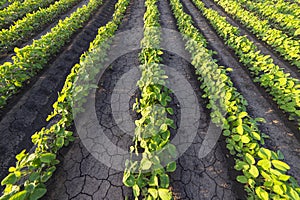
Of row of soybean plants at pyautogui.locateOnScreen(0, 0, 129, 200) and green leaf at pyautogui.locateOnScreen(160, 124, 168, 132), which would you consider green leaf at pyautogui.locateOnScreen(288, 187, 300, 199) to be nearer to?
green leaf at pyautogui.locateOnScreen(160, 124, 168, 132)

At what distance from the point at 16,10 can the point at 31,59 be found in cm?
541

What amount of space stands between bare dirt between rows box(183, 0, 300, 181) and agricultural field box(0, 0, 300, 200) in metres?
0.03

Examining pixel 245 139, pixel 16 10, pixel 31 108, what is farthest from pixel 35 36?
pixel 245 139

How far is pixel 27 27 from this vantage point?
6.30m

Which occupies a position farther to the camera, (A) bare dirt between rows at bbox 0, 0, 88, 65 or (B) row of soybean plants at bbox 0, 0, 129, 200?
(A) bare dirt between rows at bbox 0, 0, 88, 65

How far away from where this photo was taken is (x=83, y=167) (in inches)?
119

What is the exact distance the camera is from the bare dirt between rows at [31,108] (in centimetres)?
326

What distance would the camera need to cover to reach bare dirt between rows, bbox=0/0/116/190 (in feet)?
10.7

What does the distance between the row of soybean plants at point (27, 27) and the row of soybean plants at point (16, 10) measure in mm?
564

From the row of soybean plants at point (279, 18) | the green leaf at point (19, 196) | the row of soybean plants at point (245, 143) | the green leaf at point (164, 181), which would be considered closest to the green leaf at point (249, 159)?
the row of soybean plants at point (245, 143)

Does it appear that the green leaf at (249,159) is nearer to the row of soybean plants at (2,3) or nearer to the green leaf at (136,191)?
the green leaf at (136,191)

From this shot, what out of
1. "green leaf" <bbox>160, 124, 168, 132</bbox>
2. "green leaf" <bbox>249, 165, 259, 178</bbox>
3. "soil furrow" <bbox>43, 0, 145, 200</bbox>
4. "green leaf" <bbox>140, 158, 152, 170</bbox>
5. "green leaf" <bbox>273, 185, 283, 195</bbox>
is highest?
"green leaf" <bbox>160, 124, 168, 132</bbox>

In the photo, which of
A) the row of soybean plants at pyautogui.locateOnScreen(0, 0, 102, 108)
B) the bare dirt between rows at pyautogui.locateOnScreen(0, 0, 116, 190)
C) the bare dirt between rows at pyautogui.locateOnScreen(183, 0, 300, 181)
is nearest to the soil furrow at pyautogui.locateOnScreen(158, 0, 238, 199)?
the bare dirt between rows at pyautogui.locateOnScreen(183, 0, 300, 181)

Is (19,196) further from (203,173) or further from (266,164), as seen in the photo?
(266,164)
